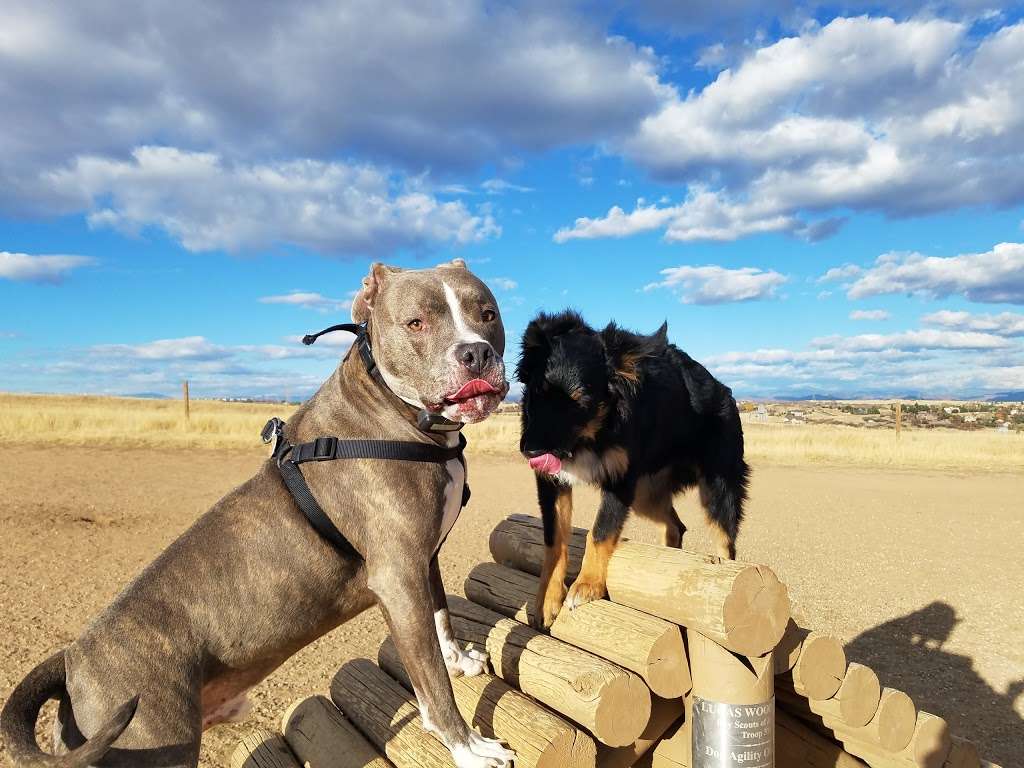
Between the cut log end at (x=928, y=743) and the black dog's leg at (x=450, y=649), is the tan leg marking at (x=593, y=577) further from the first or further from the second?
the cut log end at (x=928, y=743)

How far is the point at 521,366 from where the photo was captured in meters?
4.42

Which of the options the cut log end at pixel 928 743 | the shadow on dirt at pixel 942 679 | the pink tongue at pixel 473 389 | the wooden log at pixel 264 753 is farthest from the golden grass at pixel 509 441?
the pink tongue at pixel 473 389

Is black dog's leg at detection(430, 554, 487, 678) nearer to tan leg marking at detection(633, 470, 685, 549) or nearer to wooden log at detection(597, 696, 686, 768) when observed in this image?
wooden log at detection(597, 696, 686, 768)

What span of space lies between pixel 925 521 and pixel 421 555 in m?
13.5

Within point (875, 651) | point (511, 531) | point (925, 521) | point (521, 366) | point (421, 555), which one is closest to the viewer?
point (421, 555)

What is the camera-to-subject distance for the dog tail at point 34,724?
244cm

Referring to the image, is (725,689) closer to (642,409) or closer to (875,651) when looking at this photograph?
(642,409)

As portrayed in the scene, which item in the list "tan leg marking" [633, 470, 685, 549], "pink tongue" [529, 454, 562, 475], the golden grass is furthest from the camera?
the golden grass

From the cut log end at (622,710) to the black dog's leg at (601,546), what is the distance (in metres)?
0.68

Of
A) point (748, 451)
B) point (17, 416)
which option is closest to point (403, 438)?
point (748, 451)

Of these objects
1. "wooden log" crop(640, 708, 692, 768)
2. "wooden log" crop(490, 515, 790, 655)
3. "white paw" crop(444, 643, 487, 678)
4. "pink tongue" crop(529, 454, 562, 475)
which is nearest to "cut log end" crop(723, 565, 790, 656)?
"wooden log" crop(490, 515, 790, 655)

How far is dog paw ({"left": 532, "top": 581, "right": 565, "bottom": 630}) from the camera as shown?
4.03 meters

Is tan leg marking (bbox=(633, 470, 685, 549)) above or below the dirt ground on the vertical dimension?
above

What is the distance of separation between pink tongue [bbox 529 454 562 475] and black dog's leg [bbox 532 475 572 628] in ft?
0.35
